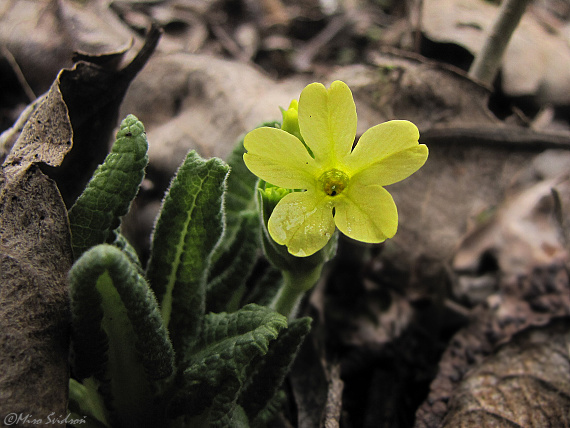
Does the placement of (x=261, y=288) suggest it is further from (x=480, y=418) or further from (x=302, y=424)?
(x=480, y=418)

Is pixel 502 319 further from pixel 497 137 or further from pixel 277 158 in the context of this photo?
pixel 277 158

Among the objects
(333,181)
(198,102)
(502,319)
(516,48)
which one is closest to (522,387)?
(502,319)

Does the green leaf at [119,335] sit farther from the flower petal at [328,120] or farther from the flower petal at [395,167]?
the flower petal at [395,167]

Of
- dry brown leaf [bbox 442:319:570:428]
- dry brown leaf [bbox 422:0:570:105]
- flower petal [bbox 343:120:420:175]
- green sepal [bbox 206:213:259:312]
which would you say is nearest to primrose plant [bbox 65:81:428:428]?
flower petal [bbox 343:120:420:175]

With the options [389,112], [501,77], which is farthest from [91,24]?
[501,77]

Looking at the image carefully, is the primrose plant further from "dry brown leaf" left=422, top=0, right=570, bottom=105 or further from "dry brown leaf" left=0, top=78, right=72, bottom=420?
"dry brown leaf" left=422, top=0, right=570, bottom=105

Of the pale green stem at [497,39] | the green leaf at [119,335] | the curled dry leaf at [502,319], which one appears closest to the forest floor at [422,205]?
the curled dry leaf at [502,319]
